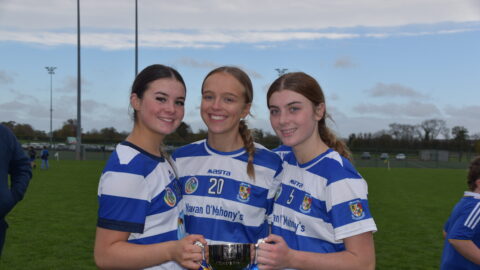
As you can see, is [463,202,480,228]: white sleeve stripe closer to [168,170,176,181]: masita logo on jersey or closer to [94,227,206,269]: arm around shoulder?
[168,170,176,181]: masita logo on jersey

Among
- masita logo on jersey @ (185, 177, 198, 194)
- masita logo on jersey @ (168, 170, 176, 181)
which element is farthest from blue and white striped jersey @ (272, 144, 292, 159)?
masita logo on jersey @ (168, 170, 176, 181)

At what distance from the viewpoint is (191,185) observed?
308cm

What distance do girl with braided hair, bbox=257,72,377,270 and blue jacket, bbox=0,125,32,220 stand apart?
8.36ft

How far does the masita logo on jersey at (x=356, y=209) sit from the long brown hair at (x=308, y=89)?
18.7 inches

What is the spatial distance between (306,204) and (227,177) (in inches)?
27.2

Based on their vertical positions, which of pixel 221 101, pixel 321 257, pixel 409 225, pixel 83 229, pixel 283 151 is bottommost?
pixel 409 225

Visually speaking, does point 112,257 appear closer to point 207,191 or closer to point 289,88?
point 207,191

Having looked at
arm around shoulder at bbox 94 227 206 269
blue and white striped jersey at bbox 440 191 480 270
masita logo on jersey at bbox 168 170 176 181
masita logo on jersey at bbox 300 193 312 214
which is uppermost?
masita logo on jersey at bbox 168 170 176 181

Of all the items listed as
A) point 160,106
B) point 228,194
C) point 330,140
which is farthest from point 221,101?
point 330,140

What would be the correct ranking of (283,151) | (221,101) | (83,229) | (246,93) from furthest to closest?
(83,229) < (283,151) < (246,93) < (221,101)

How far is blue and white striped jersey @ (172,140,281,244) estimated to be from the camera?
9.86ft

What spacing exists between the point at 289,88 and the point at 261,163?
69 centimetres

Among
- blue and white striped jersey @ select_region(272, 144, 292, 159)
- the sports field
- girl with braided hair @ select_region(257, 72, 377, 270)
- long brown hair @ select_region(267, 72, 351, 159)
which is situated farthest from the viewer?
the sports field

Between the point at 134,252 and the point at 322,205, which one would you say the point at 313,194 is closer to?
the point at 322,205
